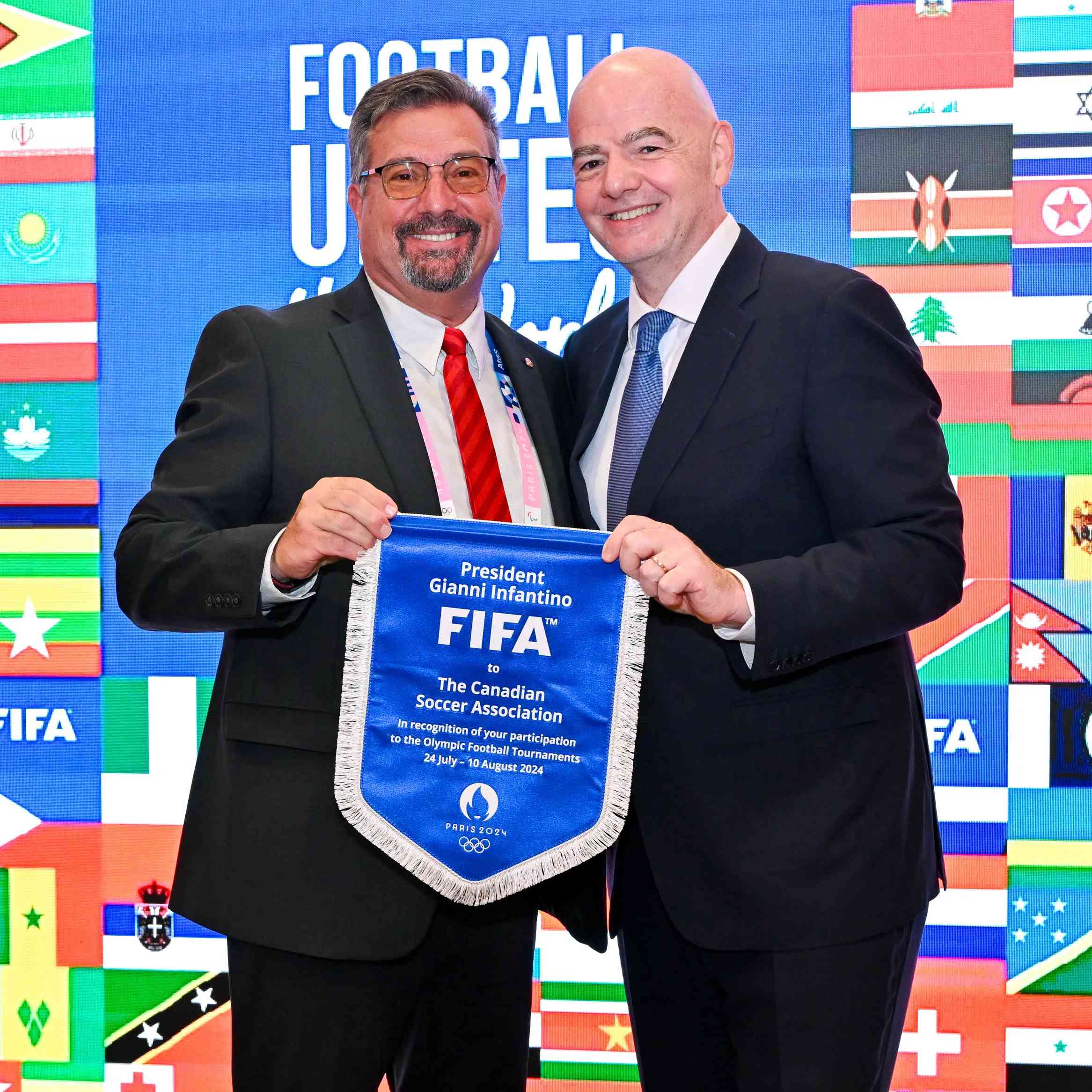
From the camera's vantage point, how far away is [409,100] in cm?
220

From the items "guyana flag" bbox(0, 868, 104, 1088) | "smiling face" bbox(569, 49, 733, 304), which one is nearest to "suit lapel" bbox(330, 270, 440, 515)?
"smiling face" bbox(569, 49, 733, 304)

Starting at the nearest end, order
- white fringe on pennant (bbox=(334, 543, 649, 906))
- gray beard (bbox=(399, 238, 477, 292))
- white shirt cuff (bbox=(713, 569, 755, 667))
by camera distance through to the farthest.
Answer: white shirt cuff (bbox=(713, 569, 755, 667)) → white fringe on pennant (bbox=(334, 543, 649, 906)) → gray beard (bbox=(399, 238, 477, 292))

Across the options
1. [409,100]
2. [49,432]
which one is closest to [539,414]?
[409,100]

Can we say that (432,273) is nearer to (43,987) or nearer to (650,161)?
(650,161)

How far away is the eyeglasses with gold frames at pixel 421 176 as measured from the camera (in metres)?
2.21

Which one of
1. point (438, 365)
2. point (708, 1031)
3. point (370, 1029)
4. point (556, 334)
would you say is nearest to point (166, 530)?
point (438, 365)

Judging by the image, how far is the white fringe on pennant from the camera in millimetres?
1845

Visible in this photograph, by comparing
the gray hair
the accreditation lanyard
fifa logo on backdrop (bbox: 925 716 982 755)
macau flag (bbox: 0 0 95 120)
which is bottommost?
fifa logo on backdrop (bbox: 925 716 982 755)

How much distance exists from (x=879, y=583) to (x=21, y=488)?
2.43m

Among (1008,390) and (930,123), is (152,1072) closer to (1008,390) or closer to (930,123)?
(1008,390)

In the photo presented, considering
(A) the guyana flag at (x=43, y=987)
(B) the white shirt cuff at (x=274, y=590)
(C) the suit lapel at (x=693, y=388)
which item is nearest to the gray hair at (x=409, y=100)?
(C) the suit lapel at (x=693, y=388)

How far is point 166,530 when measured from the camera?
6.30ft

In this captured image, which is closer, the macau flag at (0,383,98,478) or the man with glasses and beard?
the man with glasses and beard

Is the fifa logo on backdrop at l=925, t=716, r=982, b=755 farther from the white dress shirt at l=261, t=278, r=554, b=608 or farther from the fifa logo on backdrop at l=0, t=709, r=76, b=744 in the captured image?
the fifa logo on backdrop at l=0, t=709, r=76, b=744
